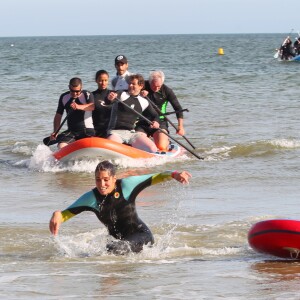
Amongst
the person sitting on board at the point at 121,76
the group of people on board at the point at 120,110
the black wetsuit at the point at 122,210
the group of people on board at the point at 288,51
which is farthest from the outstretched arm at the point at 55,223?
the group of people on board at the point at 288,51

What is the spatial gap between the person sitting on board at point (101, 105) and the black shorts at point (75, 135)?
0.14m

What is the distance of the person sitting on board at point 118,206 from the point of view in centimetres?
687

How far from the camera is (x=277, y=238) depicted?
679 cm

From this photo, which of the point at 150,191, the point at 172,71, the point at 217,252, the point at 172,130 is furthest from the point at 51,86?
the point at 217,252

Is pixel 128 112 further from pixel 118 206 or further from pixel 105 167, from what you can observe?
pixel 105 167

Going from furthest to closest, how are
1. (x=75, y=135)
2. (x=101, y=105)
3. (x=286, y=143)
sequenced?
(x=286, y=143)
(x=75, y=135)
(x=101, y=105)

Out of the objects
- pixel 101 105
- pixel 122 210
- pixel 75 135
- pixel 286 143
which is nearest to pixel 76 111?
pixel 101 105

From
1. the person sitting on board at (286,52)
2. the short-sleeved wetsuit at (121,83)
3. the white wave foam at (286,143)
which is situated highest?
the person sitting on board at (286,52)

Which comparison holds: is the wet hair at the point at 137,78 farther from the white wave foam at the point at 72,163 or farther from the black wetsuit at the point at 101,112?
the white wave foam at the point at 72,163

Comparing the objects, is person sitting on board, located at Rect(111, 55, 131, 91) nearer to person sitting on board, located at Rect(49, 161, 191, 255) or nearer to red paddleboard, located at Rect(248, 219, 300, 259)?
person sitting on board, located at Rect(49, 161, 191, 255)

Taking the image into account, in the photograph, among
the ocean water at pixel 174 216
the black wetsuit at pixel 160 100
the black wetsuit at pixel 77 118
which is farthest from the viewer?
the black wetsuit at pixel 160 100

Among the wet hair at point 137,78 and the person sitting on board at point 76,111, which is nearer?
the wet hair at point 137,78

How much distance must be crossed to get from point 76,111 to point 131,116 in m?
0.70

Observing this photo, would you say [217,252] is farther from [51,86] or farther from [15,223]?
[51,86]
